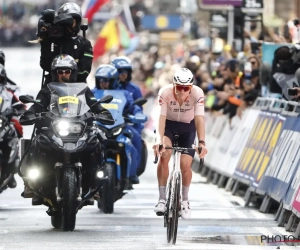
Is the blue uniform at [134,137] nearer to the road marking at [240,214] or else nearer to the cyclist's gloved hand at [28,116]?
the road marking at [240,214]

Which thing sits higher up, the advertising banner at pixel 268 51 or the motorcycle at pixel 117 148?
the advertising banner at pixel 268 51

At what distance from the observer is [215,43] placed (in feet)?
108

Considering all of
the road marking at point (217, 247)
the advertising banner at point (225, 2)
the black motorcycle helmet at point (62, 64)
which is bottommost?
the road marking at point (217, 247)

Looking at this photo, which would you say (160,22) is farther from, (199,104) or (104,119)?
(199,104)

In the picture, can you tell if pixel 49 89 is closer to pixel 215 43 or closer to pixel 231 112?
pixel 231 112

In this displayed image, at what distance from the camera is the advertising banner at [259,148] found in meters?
19.8

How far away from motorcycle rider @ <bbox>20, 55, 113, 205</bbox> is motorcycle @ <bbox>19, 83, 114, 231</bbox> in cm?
11

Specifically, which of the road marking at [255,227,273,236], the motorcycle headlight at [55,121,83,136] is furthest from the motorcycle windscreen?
the road marking at [255,227,273,236]

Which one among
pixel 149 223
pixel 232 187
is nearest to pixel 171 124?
pixel 149 223

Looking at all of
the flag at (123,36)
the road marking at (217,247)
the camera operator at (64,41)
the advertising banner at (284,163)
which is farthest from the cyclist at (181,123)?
the flag at (123,36)

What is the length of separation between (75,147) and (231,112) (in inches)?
346

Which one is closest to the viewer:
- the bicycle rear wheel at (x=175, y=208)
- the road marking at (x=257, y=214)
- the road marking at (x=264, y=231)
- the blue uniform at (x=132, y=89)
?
the bicycle rear wheel at (x=175, y=208)

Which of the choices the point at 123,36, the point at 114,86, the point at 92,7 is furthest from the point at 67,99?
the point at 123,36

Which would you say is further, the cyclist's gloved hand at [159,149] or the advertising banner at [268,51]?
the advertising banner at [268,51]
